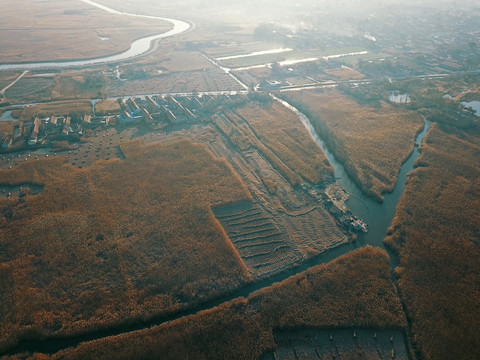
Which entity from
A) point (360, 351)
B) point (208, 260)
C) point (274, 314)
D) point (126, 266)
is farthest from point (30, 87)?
point (360, 351)

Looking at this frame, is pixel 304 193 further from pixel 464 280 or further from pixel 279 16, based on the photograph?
pixel 279 16

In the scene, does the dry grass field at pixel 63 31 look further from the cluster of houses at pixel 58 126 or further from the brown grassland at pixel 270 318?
the brown grassland at pixel 270 318

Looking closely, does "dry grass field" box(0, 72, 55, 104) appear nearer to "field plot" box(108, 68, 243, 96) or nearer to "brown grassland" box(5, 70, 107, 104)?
"brown grassland" box(5, 70, 107, 104)

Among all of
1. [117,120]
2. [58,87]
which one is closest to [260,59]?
[117,120]

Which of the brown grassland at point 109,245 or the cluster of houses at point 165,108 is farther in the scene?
the cluster of houses at point 165,108

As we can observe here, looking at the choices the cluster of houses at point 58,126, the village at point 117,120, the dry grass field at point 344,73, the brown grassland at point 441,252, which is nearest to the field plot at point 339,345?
the brown grassland at point 441,252

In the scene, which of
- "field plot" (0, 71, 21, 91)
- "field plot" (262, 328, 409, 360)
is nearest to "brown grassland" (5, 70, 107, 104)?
"field plot" (0, 71, 21, 91)
